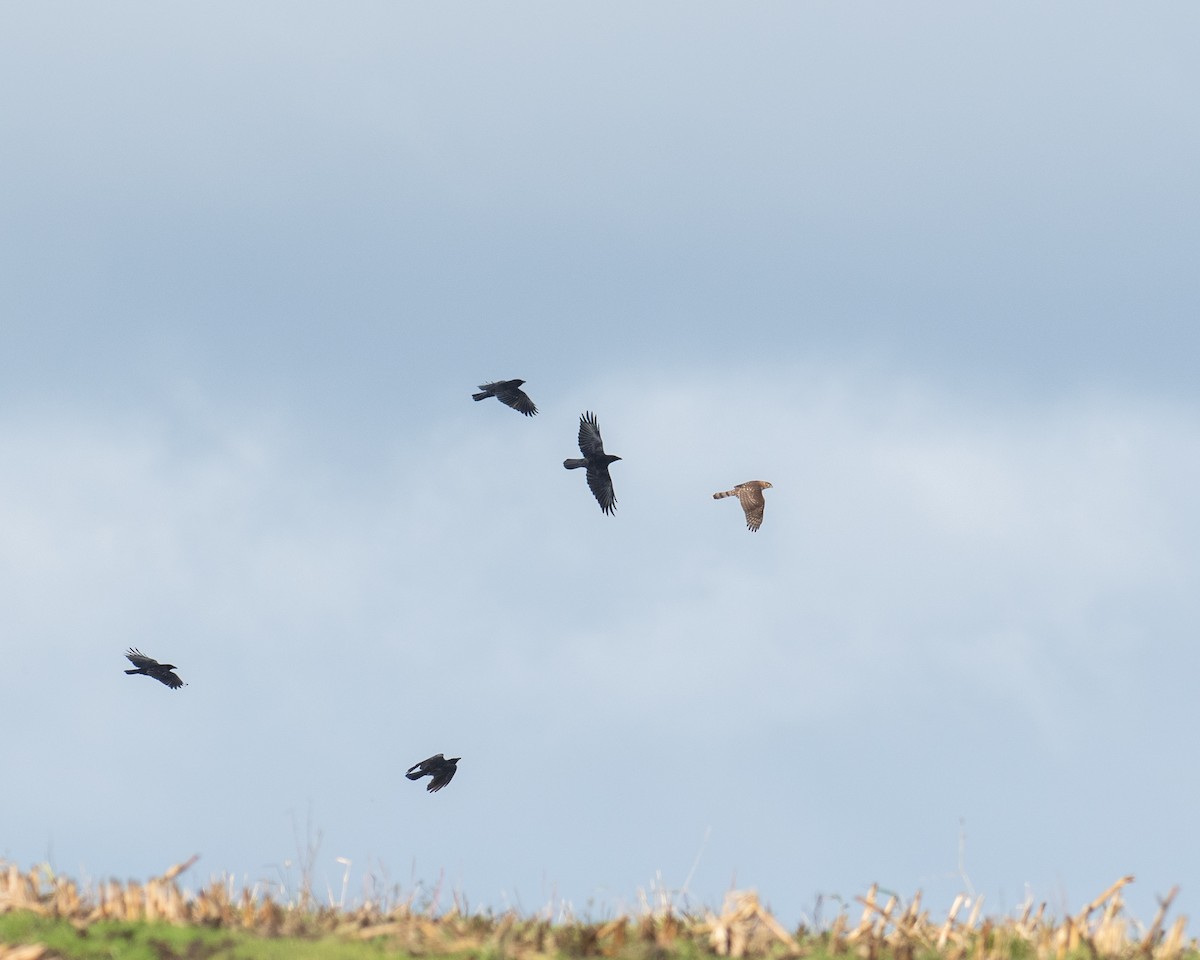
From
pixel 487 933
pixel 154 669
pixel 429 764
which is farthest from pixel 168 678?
pixel 487 933

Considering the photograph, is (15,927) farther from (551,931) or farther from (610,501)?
(610,501)

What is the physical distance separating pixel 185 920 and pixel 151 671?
12.5 meters

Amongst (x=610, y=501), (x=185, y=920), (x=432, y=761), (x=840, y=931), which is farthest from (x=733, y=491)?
(x=185, y=920)

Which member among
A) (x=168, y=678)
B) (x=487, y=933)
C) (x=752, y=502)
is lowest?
(x=487, y=933)

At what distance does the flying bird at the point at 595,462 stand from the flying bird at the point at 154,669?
901 centimetres

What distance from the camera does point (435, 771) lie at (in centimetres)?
2397

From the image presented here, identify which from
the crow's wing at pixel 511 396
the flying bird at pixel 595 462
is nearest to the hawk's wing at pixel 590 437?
the flying bird at pixel 595 462

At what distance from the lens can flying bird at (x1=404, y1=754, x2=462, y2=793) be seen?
2394 cm

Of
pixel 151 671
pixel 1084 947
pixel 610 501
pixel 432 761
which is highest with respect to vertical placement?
pixel 610 501

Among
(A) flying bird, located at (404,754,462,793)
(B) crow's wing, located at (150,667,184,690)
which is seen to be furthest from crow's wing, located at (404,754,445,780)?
(B) crow's wing, located at (150,667,184,690)

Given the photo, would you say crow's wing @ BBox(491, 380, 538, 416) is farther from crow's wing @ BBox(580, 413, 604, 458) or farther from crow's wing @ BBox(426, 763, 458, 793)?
crow's wing @ BBox(426, 763, 458, 793)

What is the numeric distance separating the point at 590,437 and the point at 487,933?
15.3 meters

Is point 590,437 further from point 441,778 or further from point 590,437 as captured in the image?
point 441,778

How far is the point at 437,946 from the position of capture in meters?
15.9
